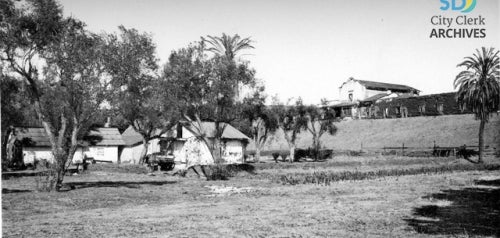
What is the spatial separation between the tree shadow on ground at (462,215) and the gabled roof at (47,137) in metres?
44.2

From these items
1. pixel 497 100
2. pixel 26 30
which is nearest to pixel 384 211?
pixel 26 30

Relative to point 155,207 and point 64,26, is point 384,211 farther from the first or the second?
point 64,26

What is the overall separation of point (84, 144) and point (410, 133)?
42572 mm

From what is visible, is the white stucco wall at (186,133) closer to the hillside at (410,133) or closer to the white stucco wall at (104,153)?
the white stucco wall at (104,153)

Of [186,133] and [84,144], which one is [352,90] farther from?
[84,144]

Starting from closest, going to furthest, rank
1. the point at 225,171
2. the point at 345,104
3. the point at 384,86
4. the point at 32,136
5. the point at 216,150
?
the point at 225,171
the point at 216,150
the point at 32,136
the point at 345,104
the point at 384,86

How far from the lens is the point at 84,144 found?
178 ft

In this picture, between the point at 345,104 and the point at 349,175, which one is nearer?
the point at 349,175

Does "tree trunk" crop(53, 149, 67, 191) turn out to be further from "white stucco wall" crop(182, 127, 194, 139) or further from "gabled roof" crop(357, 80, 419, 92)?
"gabled roof" crop(357, 80, 419, 92)

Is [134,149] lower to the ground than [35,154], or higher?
higher

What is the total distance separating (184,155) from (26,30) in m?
33.2

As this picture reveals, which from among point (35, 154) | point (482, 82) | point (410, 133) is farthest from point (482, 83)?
point (35, 154)

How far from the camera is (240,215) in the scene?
15484 mm

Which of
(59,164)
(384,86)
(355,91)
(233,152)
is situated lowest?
(59,164)
